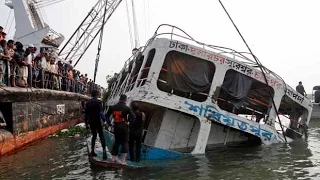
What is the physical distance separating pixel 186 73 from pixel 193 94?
134cm

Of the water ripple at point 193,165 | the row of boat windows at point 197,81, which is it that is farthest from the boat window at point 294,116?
the row of boat windows at point 197,81

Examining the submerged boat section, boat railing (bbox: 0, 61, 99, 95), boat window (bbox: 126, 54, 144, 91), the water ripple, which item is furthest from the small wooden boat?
boat railing (bbox: 0, 61, 99, 95)

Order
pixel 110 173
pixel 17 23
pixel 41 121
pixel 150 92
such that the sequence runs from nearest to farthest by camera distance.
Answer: pixel 110 173, pixel 150 92, pixel 41 121, pixel 17 23

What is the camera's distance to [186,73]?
37.4 feet

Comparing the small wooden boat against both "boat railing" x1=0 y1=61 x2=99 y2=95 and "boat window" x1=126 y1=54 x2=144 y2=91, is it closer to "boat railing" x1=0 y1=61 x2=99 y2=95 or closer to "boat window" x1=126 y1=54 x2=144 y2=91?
"boat window" x1=126 y1=54 x2=144 y2=91

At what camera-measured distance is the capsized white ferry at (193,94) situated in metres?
11.0

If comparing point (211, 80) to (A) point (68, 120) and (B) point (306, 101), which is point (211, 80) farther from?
(A) point (68, 120)

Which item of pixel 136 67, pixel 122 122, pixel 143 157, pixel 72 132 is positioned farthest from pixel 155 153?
pixel 72 132

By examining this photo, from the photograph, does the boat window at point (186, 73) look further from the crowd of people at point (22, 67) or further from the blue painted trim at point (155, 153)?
the crowd of people at point (22, 67)

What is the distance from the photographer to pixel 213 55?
11.5 m

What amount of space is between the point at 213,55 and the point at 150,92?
242 cm

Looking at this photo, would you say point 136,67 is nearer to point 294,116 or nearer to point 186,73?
point 186,73

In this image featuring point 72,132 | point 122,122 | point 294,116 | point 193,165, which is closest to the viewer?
point 122,122

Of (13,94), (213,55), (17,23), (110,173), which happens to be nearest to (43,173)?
(110,173)
